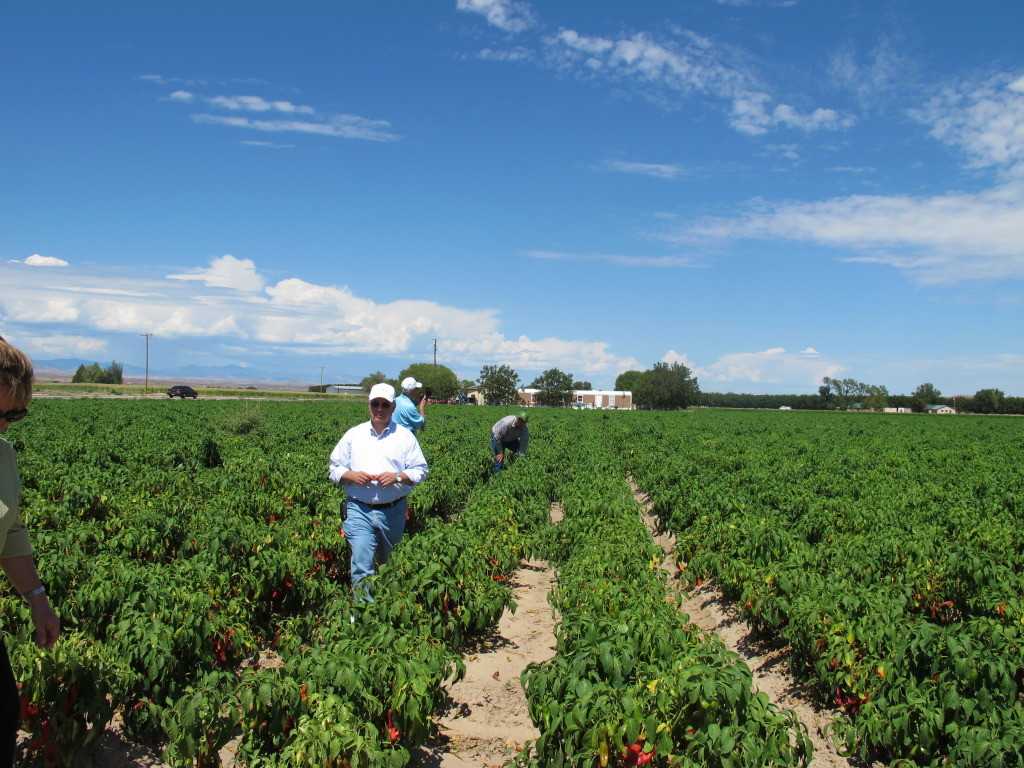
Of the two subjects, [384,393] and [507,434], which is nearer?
[384,393]

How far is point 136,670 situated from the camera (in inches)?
160

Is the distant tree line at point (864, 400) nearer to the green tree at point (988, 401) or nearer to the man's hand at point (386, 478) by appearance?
the green tree at point (988, 401)

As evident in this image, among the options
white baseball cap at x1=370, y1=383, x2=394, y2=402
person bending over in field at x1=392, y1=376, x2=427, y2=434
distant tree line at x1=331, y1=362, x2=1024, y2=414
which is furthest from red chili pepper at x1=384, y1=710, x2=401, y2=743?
distant tree line at x1=331, y1=362, x2=1024, y2=414

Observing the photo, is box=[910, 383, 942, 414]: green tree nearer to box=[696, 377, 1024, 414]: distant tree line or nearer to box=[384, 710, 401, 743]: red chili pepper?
box=[696, 377, 1024, 414]: distant tree line

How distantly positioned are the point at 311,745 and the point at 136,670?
5.18 ft

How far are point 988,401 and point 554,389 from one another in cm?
6868

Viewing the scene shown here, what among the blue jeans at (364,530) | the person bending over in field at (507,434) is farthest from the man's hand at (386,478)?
the person bending over in field at (507,434)

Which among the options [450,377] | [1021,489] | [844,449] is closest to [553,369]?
[450,377]

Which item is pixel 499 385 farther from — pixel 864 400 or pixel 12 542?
pixel 12 542

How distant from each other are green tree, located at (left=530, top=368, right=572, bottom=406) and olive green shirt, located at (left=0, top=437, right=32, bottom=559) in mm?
103058

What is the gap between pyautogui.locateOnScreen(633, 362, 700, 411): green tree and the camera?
10181 cm

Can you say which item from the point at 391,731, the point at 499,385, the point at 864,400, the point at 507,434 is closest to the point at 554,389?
the point at 499,385

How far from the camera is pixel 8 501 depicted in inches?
104

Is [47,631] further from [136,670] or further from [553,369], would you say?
[553,369]
